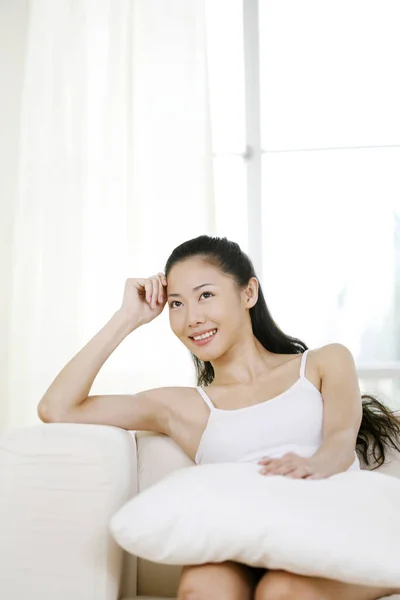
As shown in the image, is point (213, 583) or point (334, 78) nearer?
point (213, 583)

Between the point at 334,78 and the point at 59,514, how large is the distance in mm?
2560

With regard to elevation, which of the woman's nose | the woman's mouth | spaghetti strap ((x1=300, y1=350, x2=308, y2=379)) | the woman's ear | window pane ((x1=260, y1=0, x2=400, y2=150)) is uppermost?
window pane ((x1=260, y1=0, x2=400, y2=150))

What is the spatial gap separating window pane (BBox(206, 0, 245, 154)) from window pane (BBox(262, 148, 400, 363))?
20cm

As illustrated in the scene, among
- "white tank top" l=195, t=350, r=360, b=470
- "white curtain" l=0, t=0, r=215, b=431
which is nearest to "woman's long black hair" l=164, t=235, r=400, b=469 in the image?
"white tank top" l=195, t=350, r=360, b=470

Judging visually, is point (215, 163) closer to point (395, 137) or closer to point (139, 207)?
point (139, 207)

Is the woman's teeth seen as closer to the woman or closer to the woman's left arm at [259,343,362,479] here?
the woman

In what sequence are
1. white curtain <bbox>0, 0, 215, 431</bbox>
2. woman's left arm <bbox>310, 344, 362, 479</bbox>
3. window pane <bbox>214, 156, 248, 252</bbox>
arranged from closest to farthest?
woman's left arm <bbox>310, 344, 362, 479</bbox> < white curtain <bbox>0, 0, 215, 431</bbox> < window pane <bbox>214, 156, 248, 252</bbox>

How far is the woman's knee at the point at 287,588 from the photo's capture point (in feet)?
4.17

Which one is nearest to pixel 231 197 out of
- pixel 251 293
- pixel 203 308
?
pixel 251 293

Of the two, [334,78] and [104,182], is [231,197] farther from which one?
[334,78]

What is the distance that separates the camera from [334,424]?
64.8 inches

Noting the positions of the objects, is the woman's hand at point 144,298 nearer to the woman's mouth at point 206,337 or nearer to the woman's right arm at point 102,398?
the woman's right arm at point 102,398

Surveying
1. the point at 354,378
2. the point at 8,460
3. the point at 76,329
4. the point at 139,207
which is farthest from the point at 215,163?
the point at 8,460

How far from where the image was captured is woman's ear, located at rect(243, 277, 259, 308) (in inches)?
77.7
